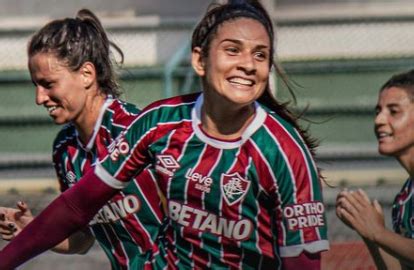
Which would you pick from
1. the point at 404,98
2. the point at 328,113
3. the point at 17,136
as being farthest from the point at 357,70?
the point at 404,98

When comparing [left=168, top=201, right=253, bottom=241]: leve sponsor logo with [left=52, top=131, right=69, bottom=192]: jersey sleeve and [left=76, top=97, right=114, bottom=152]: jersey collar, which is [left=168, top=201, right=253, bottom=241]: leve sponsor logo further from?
[left=52, top=131, right=69, bottom=192]: jersey sleeve

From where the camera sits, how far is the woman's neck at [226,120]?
163 inches

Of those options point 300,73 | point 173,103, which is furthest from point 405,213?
point 300,73

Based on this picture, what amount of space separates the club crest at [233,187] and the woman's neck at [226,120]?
0.42 ft

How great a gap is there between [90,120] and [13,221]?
472 mm

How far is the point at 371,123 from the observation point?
27.0 feet

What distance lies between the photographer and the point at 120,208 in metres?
4.71

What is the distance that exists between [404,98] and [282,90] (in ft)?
11.2

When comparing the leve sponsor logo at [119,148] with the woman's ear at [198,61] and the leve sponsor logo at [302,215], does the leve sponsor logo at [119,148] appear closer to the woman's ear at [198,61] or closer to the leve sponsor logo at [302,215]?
the woman's ear at [198,61]

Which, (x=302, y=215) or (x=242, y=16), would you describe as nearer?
(x=302, y=215)

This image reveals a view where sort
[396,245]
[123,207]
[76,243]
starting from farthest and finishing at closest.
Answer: [76,243] → [123,207] → [396,245]

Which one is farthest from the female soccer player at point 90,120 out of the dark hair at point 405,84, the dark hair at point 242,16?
the dark hair at point 405,84

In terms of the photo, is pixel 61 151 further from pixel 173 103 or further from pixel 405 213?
pixel 405 213

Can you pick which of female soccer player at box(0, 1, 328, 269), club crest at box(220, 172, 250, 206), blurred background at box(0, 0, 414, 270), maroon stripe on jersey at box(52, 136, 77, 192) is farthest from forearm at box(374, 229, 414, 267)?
blurred background at box(0, 0, 414, 270)
